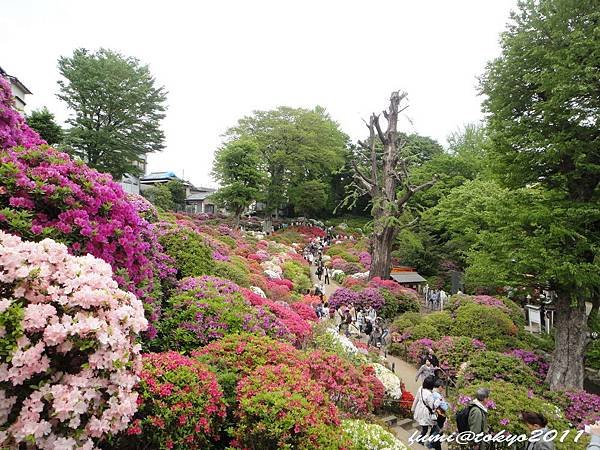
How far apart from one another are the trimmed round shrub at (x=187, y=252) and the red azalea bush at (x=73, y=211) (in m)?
2.63

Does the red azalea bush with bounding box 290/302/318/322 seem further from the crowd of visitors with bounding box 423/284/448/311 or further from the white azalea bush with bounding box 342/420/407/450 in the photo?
the crowd of visitors with bounding box 423/284/448/311

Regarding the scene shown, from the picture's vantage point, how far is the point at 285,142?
1597 inches

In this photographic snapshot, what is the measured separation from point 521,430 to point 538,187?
21.9 ft

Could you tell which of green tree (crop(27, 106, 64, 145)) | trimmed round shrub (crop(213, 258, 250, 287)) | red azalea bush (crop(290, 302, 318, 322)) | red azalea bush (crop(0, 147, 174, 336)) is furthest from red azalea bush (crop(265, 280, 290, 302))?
green tree (crop(27, 106, 64, 145))

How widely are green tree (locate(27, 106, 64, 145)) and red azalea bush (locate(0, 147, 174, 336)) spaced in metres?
18.7

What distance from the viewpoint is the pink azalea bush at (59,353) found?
2.38 metres

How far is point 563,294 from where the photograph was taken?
9.55 metres

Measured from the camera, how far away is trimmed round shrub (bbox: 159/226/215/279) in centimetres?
804

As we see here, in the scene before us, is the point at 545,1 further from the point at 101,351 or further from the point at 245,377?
the point at 101,351

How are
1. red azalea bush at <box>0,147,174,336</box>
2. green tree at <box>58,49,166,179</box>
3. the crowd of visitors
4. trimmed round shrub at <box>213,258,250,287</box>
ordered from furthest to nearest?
green tree at <box>58,49,166,179</box>, the crowd of visitors, trimmed round shrub at <box>213,258,250,287</box>, red azalea bush at <box>0,147,174,336</box>

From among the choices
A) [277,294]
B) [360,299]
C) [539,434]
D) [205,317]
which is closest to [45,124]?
[277,294]

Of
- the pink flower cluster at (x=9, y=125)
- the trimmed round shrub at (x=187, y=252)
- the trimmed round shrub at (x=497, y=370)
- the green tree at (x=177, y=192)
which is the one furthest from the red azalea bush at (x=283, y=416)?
the green tree at (x=177, y=192)

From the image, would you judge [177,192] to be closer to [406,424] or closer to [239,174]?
[239,174]

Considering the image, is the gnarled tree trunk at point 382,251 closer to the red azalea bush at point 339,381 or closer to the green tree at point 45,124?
the red azalea bush at point 339,381
